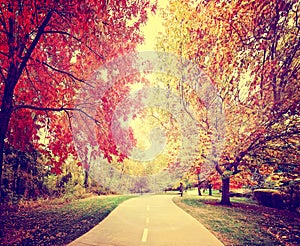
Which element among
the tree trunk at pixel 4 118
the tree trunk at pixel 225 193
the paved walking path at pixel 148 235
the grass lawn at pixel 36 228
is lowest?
the grass lawn at pixel 36 228

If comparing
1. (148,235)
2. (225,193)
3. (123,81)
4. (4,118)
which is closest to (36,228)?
(148,235)

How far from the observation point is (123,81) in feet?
31.4

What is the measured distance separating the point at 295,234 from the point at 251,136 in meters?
5.55

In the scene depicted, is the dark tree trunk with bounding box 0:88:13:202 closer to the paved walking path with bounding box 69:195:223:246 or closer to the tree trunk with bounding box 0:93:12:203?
the tree trunk with bounding box 0:93:12:203

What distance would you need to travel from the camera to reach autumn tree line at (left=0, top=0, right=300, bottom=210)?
702 cm

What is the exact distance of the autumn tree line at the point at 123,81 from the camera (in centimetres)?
702

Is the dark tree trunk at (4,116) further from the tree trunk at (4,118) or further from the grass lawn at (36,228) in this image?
the grass lawn at (36,228)

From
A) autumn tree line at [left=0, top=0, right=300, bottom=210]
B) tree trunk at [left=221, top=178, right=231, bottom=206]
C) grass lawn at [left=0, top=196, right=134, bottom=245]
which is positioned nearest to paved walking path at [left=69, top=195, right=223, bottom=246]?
grass lawn at [left=0, top=196, right=134, bottom=245]

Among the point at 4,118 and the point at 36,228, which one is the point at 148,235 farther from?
the point at 4,118

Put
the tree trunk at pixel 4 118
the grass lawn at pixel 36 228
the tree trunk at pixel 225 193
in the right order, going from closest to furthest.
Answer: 1. the tree trunk at pixel 4 118
2. the grass lawn at pixel 36 228
3. the tree trunk at pixel 225 193

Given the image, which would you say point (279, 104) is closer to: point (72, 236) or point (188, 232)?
point (188, 232)

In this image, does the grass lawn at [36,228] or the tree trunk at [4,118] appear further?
the grass lawn at [36,228]

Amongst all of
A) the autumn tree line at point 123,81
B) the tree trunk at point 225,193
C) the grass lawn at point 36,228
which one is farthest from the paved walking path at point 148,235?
the tree trunk at point 225,193

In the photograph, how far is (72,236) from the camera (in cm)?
762
